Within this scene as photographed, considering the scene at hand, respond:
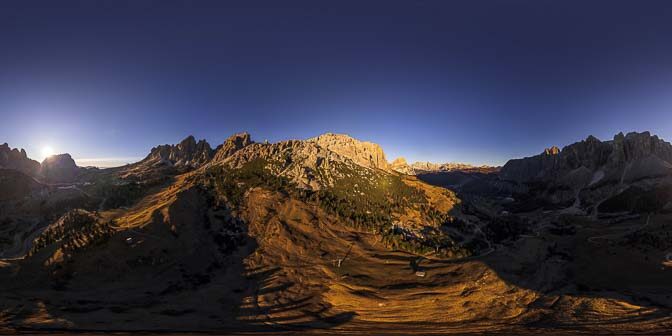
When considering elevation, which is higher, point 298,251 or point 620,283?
point 298,251

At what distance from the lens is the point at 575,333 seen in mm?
53906

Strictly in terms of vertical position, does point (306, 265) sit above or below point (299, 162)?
below

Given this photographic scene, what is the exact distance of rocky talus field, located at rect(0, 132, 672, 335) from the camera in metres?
61.6

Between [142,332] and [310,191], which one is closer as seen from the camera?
[142,332]

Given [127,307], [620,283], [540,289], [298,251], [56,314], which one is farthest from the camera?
[298,251]

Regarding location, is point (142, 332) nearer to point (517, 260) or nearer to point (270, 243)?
point (270, 243)

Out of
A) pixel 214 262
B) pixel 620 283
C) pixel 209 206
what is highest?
pixel 209 206

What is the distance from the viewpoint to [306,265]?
91812 mm

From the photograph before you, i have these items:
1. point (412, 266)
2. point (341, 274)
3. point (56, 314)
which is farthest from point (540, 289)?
point (56, 314)

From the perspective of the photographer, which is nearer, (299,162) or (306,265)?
(306,265)

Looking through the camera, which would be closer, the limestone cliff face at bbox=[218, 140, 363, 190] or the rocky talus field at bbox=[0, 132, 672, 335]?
the rocky talus field at bbox=[0, 132, 672, 335]

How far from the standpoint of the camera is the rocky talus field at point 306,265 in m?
61.6

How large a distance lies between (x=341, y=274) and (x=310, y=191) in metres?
55.1

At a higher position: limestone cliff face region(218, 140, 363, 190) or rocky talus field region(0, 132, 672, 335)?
limestone cliff face region(218, 140, 363, 190)
